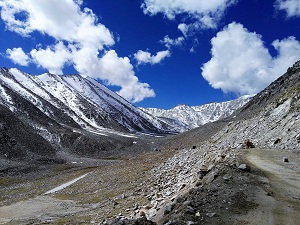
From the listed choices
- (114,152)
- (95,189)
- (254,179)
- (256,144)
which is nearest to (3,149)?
(114,152)

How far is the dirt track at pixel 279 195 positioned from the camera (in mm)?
15731

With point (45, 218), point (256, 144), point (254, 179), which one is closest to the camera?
point (254, 179)

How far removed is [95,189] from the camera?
184 ft

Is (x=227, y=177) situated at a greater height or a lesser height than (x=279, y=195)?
greater

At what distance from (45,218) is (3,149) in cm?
11605

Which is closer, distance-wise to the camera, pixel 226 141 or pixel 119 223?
pixel 119 223

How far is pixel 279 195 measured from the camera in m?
19.2

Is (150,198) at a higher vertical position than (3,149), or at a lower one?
lower

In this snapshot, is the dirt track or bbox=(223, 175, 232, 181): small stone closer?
the dirt track

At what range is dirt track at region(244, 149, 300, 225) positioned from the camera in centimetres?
1573

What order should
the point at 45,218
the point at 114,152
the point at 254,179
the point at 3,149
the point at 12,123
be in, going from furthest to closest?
the point at 114,152 → the point at 12,123 → the point at 3,149 → the point at 45,218 → the point at 254,179

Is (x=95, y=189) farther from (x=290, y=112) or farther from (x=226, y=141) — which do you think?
(x=290, y=112)

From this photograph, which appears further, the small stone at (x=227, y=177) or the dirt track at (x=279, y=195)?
the small stone at (x=227, y=177)

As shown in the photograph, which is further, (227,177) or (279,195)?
(227,177)
